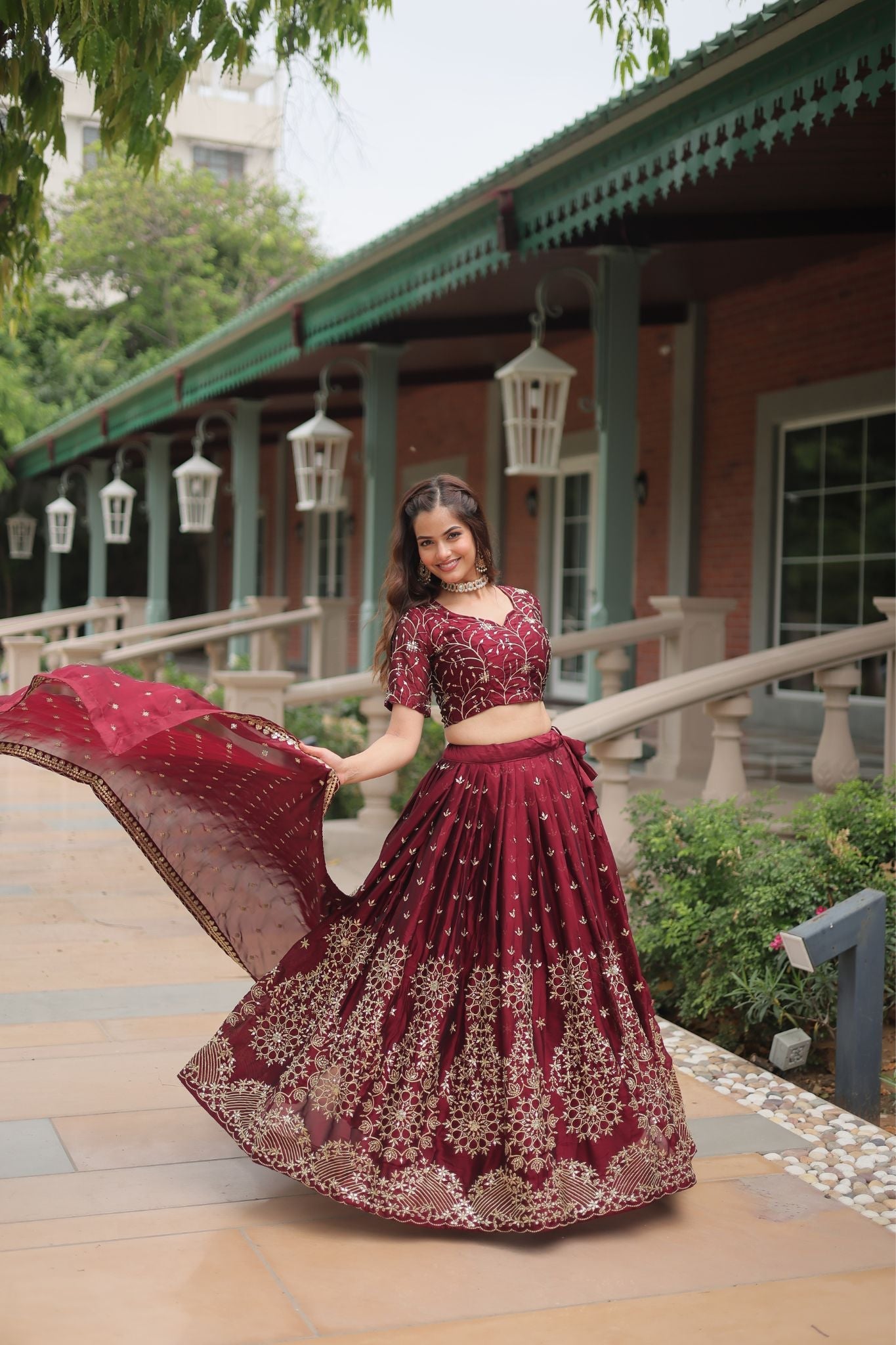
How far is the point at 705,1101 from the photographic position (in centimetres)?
385

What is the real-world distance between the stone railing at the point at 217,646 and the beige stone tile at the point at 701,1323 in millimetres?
8890

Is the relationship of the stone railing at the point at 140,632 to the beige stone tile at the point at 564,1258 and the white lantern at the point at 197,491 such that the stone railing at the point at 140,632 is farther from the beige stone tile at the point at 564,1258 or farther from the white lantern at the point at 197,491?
the beige stone tile at the point at 564,1258

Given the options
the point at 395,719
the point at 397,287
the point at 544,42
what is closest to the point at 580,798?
the point at 395,719

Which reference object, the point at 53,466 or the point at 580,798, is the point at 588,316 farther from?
the point at 53,466

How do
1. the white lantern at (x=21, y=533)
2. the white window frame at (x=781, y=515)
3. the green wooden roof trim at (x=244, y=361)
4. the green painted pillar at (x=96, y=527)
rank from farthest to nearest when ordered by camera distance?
the white lantern at (x=21, y=533) < the green painted pillar at (x=96, y=527) < the green wooden roof trim at (x=244, y=361) < the white window frame at (x=781, y=515)

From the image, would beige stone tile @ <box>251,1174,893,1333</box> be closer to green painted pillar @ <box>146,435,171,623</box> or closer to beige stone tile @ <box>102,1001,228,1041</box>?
beige stone tile @ <box>102,1001,228,1041</box>

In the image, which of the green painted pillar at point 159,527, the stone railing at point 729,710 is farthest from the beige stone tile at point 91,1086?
the green painted pillar at point 159,527

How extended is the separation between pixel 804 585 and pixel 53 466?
1496 cm

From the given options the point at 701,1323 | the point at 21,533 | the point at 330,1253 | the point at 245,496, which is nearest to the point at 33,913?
the point at 330,1253

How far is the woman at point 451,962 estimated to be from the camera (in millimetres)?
2928

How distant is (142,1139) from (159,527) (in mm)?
14042

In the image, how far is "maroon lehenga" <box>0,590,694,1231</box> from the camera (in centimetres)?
292

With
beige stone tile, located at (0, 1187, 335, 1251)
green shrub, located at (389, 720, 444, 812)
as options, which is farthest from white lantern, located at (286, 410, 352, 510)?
beige stone tile, located at (0, 1187, 335, 1251)

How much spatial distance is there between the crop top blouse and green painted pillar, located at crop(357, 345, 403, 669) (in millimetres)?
7352
